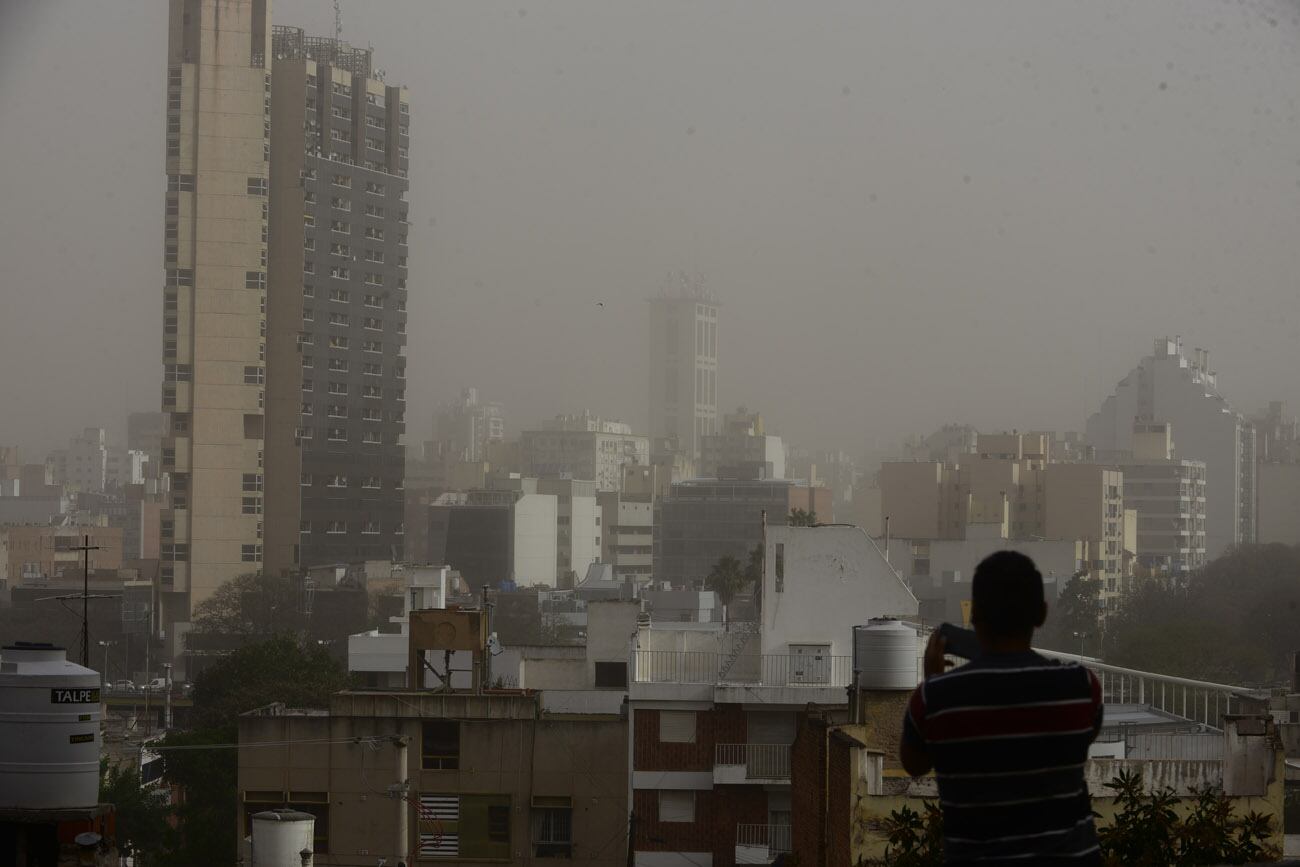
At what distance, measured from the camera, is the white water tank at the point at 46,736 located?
5199 mm

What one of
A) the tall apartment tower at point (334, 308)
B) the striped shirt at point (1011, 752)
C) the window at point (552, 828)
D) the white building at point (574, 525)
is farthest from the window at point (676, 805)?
the white building at point (574, 525)

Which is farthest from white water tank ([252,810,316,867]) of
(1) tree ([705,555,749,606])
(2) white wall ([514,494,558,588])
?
(2) white wall ([514,494,558,588])

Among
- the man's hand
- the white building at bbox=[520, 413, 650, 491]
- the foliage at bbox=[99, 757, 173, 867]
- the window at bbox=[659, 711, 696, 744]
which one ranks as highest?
the white building at bbox=[520, 413, 650, 491]

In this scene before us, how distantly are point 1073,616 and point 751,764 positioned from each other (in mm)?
45450

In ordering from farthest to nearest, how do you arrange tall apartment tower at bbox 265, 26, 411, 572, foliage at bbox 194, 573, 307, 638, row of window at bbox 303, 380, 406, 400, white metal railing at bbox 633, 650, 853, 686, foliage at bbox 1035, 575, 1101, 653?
row of window at bbox 303, 380, 406, 400
tall apartment tower at bbox 265, 26, 411, 572
foliage at bbox 194, 573, 307, 638
foliage at bbox 1035, 575, 1101, 653
white metal railing at bbox 633, 650, 853, 686

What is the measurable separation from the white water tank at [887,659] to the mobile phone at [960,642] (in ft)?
25.0

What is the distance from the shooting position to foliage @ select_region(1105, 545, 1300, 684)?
47.4 m

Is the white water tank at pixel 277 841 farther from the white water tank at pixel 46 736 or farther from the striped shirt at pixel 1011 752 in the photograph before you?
the striped shirt at pixel 1011 752

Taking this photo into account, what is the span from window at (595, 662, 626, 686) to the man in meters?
20.4

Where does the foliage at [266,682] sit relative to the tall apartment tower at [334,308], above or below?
below

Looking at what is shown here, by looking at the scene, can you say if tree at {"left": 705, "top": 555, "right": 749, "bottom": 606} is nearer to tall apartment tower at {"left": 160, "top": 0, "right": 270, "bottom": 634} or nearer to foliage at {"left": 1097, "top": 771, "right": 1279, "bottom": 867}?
tall apartment tower at {"left": 160, "top": 0, "right": 270, "bottom": 634}

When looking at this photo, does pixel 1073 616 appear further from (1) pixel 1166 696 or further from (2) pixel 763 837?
(2) pixel 763 837

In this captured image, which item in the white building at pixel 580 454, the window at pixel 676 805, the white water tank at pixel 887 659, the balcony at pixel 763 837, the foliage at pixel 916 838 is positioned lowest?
the balcony at pixel 763 837

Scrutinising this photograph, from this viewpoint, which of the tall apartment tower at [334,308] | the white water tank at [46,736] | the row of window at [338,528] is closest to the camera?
the white water tank at [46,736]
